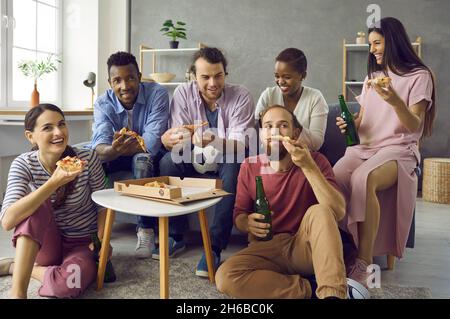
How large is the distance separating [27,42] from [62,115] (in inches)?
111

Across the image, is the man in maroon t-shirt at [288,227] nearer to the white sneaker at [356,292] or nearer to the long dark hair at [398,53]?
the white sneaker at [356,292]

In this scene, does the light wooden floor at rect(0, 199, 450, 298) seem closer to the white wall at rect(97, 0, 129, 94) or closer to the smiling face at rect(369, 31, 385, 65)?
the smiling face at rect(369, 31, 385, 65)

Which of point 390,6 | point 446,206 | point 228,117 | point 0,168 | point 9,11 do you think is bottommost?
point 446,206

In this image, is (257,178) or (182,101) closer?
(257,178)

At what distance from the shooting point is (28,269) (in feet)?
6.07

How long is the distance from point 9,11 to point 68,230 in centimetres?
271

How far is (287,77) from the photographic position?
8.42ft

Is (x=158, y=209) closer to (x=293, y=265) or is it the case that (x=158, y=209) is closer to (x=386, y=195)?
(x=293, y=265)

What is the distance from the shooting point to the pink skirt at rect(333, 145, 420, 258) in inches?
88.7

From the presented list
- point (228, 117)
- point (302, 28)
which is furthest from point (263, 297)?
point (302, 28)

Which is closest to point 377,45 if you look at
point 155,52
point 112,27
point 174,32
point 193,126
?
point 193,126

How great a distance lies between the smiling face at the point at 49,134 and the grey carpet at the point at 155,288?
0.63m

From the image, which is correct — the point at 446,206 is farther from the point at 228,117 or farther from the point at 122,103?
the point at 122,103
